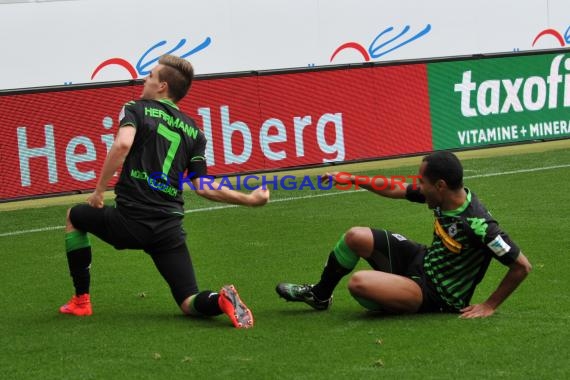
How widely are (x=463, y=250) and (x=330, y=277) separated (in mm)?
960

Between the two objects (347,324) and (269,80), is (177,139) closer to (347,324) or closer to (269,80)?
(347,324)

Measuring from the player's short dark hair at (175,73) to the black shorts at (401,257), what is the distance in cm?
158

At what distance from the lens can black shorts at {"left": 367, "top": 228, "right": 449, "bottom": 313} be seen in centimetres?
718

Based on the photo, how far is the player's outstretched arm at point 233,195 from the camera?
22.6 ft

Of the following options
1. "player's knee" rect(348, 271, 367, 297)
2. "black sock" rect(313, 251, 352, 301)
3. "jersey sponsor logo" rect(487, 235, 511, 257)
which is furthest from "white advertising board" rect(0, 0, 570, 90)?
"jersey sponsor logo" rect(487, 235, 511, 257)

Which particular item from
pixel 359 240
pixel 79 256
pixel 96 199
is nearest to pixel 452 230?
pixel 359 240

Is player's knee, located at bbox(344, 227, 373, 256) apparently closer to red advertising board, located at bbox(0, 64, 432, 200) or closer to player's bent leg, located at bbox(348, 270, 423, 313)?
player's bent leg, located at bbox(348, 270, 423, 313)

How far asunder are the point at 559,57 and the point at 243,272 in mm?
9903

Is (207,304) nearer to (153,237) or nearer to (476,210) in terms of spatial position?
(153,237)

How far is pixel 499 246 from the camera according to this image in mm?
6672

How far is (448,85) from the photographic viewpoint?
16.7 metres

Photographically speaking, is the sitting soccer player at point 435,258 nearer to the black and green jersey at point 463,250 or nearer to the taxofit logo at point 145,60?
the black and green jersey at point 463,250

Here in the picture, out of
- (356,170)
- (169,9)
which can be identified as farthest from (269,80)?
(169,9)

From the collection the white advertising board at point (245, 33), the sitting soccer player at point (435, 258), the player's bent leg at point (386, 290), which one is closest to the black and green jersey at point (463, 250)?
the sitting soccer player at point (435, 258)
